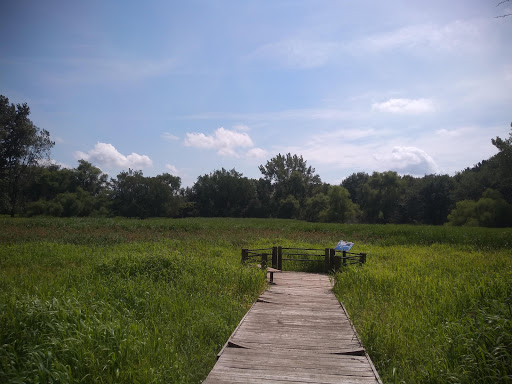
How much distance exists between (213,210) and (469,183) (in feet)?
180

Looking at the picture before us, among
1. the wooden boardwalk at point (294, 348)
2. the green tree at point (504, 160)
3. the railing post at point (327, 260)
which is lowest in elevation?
the wooden boardwalk at point (294, 348)

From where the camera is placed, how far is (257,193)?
8500 centimetres

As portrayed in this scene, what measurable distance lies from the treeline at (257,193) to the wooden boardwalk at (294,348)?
45.9m

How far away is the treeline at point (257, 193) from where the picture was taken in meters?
44.4

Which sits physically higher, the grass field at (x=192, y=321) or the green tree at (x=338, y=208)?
the green tree at (x=338, y=208)

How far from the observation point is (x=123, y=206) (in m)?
71.7

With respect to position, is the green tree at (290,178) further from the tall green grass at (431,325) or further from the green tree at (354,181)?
the tall green grass at (431,325)

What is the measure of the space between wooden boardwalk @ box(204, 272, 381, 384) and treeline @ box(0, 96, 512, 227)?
45.9 metres

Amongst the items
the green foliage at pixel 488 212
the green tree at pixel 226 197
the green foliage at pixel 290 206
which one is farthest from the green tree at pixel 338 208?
the green tree at pixel 226 197

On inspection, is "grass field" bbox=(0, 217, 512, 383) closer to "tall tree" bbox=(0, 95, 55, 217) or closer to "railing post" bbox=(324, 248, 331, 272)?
"railing post" bbox=(324, 248, 331, 272)

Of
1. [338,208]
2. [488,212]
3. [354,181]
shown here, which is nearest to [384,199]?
[338,208]

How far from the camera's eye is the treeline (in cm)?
4444

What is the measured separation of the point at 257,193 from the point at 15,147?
53.8 m

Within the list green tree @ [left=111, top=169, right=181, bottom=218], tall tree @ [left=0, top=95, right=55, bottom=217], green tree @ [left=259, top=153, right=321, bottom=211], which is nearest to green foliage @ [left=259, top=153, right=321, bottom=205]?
green tree @ [left=259, top=153, right=321, bottom=211]
